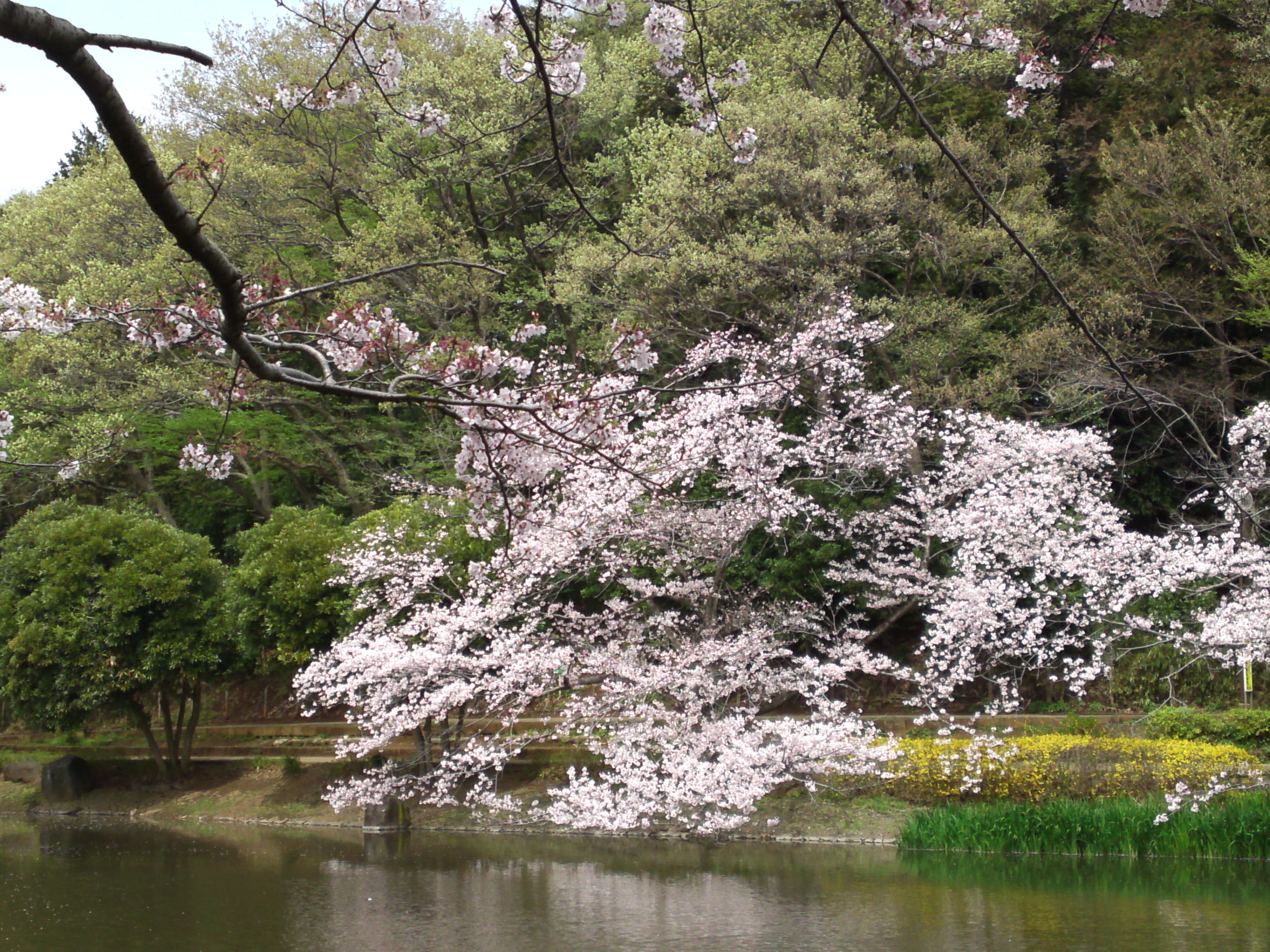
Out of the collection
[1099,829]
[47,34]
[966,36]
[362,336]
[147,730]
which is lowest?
[1099,829]

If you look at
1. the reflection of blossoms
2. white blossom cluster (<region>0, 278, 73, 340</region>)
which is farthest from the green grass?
white blossom cluster (<region>0, 278, 73, 340</region>)

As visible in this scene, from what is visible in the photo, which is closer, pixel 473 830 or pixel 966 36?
pixel 966 36

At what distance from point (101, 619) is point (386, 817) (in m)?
5.85

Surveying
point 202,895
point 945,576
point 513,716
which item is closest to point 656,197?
point 945,576

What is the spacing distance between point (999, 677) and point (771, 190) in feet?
24.3

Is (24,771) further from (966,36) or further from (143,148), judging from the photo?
(143,148)

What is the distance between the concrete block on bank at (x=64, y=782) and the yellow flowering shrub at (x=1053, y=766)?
1386 cm

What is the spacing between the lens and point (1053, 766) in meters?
10.7

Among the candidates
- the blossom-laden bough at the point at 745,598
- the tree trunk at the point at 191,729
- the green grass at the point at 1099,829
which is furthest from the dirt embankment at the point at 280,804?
the green grass at the point at 1099,829


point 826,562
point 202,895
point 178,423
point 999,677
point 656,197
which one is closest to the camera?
point 202,895

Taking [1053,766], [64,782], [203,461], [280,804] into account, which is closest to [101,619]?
[64,782]

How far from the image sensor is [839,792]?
12000 mm

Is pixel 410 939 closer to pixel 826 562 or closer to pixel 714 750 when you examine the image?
pixel 714 750

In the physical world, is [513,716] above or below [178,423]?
below
